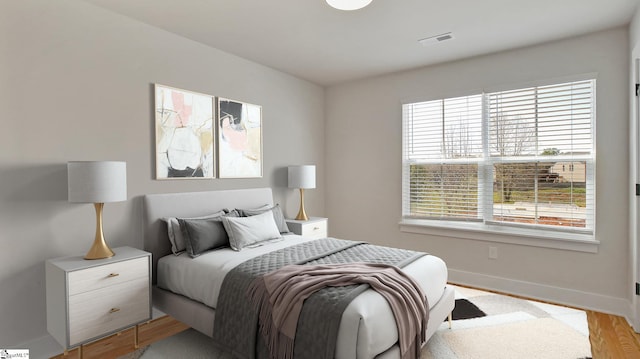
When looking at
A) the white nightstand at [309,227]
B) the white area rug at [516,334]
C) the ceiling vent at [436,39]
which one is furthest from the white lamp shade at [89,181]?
the ceiling vent at [436,39]

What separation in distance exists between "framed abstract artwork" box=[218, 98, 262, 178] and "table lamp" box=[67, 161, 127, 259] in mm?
1290

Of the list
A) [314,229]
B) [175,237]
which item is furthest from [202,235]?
[314,229]

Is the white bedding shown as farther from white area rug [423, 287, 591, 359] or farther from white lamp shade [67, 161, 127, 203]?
white lamp shade [67, 161, 127, 203]


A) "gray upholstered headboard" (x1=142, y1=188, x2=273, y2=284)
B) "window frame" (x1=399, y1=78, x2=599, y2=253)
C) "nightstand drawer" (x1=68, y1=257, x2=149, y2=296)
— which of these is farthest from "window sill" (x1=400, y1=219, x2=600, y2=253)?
"nightstand drawer" (x1=68, y1=257, x2=149, y2=296)

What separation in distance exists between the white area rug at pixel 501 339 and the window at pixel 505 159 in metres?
0.96

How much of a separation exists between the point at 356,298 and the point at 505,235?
2.61m

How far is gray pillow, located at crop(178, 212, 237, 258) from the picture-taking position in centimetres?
283

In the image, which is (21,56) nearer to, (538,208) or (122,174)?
(122,174)

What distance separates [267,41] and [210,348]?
281 cm

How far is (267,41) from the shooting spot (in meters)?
3.39

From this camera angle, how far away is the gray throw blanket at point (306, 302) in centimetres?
181

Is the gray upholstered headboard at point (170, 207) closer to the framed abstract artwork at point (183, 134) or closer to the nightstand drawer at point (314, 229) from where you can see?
the framed abstract artwork at point (183, 134)

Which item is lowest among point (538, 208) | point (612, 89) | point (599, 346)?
point (599, 346)

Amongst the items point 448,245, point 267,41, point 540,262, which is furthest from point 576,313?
point 267,41
